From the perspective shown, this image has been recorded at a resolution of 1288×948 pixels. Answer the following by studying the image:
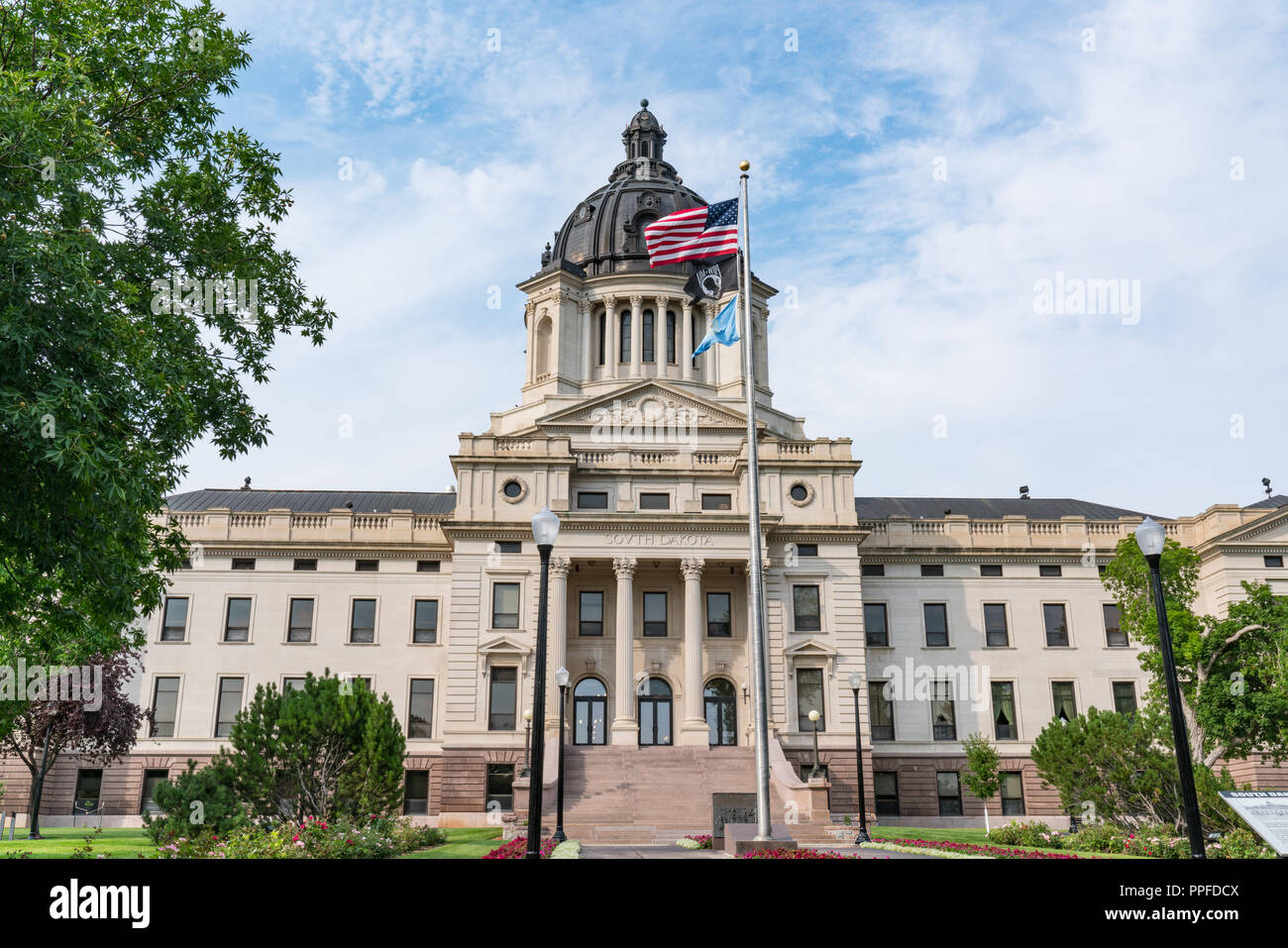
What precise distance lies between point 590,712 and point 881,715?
44.1ft

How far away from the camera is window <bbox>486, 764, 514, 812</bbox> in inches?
1642

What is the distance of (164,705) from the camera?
46.5 meters

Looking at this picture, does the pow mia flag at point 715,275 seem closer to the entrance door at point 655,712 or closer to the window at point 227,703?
the entrance door at point 655,712

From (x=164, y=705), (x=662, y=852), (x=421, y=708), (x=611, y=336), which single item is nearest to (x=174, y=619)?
(x=164, y=705)

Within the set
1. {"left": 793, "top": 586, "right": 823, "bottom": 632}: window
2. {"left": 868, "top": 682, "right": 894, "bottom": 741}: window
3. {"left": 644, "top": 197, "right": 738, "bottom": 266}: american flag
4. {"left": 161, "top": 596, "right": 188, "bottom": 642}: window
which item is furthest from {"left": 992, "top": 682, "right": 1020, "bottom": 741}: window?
{"left": 161, "top": 596, "right": 188, "bottom": 642}: window

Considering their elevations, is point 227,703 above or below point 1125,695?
below

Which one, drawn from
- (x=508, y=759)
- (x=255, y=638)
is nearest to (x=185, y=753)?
(x=255, y=638)

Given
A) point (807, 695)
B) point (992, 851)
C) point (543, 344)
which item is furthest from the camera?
point (543, 344)

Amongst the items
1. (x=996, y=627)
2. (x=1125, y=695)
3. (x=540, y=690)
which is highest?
(x=996, y=627)

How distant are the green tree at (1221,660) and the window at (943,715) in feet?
37.7

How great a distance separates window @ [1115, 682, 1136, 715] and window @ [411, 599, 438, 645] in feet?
105

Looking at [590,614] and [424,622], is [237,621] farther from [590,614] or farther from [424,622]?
[590,614]

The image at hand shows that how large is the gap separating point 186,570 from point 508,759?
61.9ft
